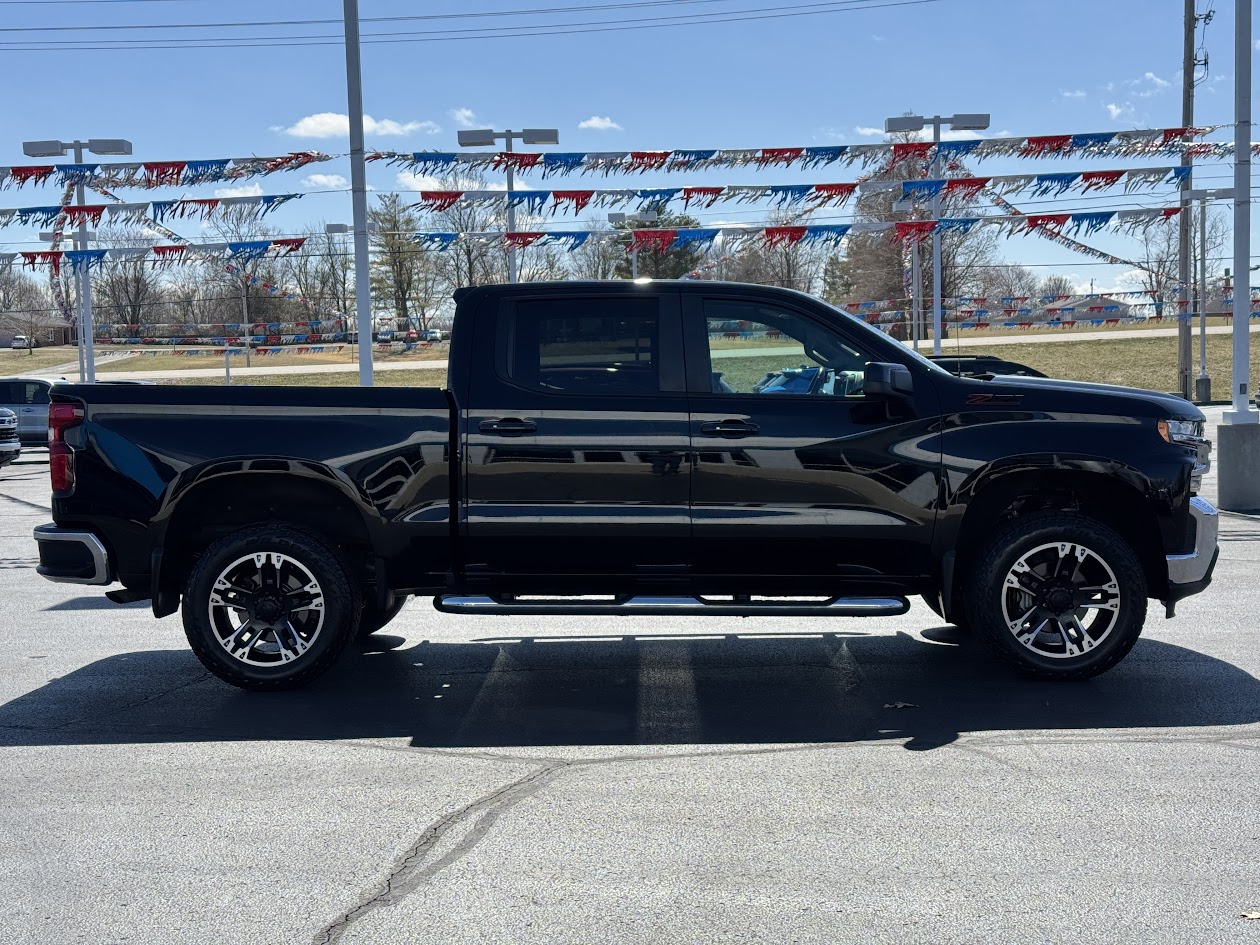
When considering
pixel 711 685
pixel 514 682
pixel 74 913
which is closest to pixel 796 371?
pixel 711 685

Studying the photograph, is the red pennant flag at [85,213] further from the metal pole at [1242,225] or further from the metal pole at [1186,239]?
the metal pole at [1186,239]

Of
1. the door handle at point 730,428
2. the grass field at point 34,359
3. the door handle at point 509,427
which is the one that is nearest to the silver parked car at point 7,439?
the door handle at point 509,427

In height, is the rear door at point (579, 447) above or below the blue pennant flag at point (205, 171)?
below

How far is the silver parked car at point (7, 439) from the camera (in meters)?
20.1

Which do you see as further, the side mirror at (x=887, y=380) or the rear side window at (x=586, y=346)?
the rear side window at (x=586, y=346)

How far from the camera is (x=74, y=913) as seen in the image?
3.86 meters

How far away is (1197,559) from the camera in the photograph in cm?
645

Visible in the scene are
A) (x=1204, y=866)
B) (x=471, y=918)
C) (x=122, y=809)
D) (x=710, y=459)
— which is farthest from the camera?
(x=710, y=459)

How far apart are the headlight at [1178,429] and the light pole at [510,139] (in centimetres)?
1207

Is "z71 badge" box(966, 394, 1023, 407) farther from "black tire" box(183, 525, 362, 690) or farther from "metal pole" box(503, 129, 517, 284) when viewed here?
"metal pole" box(503, 129, 517, 284)

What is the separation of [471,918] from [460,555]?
2.89 m

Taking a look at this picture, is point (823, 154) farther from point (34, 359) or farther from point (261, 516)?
point (34, 359)

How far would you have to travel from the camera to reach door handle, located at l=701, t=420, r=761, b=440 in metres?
6.29

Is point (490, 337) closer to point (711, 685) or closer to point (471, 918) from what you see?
point (711, 685)
